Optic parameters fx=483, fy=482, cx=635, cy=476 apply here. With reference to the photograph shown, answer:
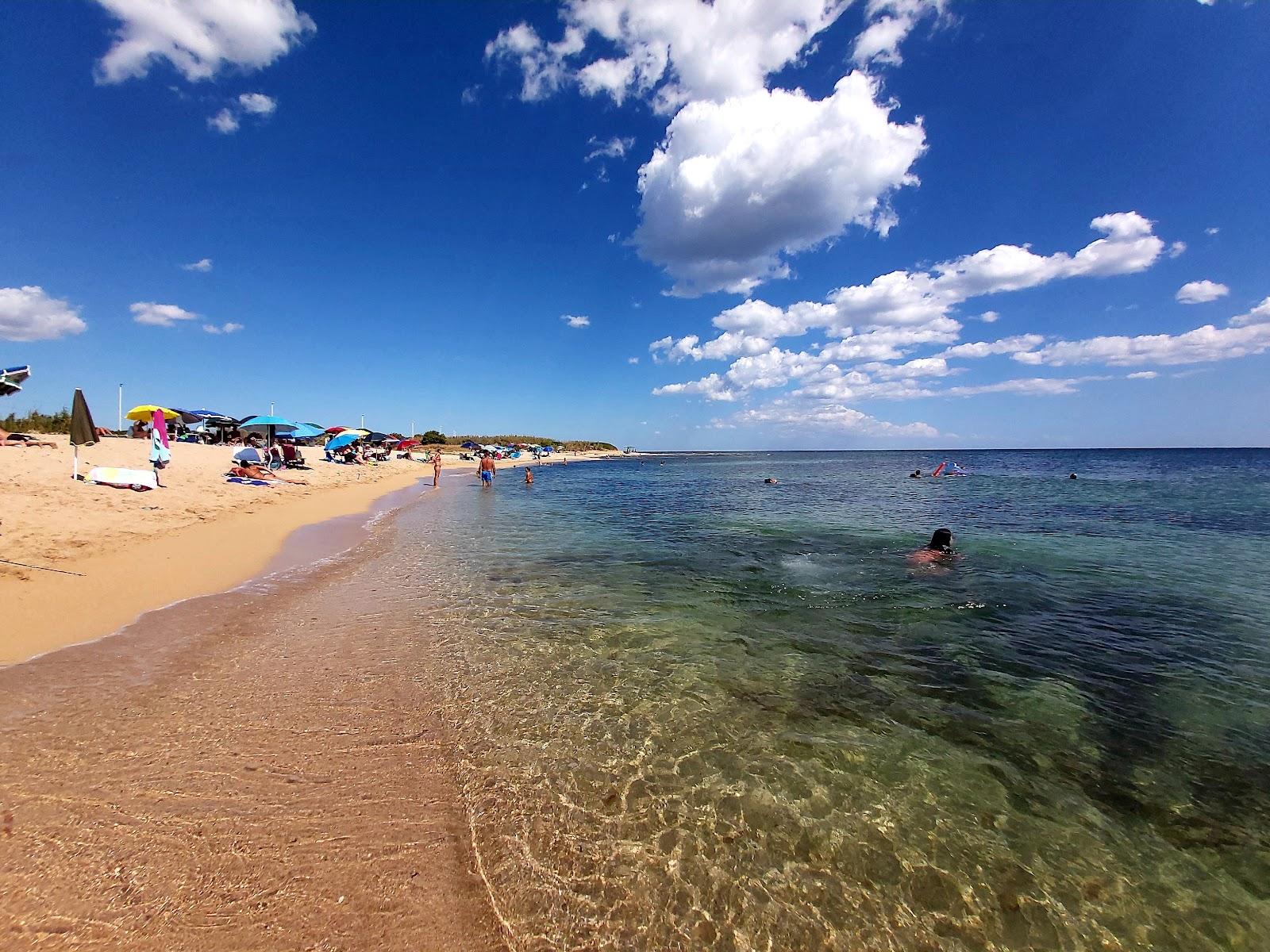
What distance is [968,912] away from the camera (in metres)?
3.15

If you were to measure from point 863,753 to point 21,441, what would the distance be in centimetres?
3615

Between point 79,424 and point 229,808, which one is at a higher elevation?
point 79,424

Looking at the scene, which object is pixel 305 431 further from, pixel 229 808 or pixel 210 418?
pixel 229 808

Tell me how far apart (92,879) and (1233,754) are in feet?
31.0

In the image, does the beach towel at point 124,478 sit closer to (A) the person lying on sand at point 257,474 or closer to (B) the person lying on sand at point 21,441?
(A) the person lying on sand at point 257,474

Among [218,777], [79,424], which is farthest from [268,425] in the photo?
[218,777]

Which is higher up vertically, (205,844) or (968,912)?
(205,844)

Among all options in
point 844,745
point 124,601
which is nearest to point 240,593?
point 124,601

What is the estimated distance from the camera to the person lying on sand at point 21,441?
21.7 meters

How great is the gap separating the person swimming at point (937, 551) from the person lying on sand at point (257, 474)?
2877cm

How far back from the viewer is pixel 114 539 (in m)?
11.1

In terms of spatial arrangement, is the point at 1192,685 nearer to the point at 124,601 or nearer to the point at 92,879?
the point at 92,879

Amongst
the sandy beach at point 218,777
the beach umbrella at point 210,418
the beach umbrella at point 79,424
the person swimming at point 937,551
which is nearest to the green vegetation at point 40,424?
the beach umbrella at point 210,418

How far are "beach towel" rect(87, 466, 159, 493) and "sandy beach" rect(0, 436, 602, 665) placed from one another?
1.09ft
